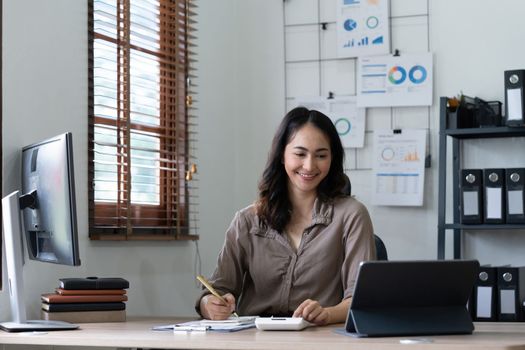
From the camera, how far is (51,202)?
8.26ft

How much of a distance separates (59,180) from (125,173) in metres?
1.08

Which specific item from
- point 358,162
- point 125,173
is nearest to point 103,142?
point 125,173

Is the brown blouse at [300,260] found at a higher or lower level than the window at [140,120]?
lower

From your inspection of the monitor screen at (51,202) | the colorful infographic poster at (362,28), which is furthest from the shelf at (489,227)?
the monitor screen at (51,202)

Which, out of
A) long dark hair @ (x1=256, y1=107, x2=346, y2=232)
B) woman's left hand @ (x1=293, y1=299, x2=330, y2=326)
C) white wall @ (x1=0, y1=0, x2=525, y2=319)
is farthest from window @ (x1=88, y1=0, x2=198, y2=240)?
woman's left hand @ (x1=293, y1=299, x2=330, y2=326)

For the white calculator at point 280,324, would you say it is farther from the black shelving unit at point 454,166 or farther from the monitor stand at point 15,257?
the black shelving unit at point 454,166

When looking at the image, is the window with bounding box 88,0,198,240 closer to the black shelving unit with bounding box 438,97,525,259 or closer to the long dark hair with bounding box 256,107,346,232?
the long dark hair with bounding box 256,107,346,232

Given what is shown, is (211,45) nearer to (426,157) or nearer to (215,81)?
(215,81)

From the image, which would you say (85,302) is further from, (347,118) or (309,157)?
Result: (347,118)

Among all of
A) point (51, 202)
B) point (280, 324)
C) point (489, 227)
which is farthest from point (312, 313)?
point (489, 227)

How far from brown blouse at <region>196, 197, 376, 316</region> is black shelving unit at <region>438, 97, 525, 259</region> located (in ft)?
4.75

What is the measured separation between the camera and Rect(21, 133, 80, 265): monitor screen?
2414 millimetres

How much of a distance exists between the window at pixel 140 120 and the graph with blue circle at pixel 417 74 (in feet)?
3.53

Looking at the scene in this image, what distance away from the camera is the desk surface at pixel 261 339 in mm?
1821
